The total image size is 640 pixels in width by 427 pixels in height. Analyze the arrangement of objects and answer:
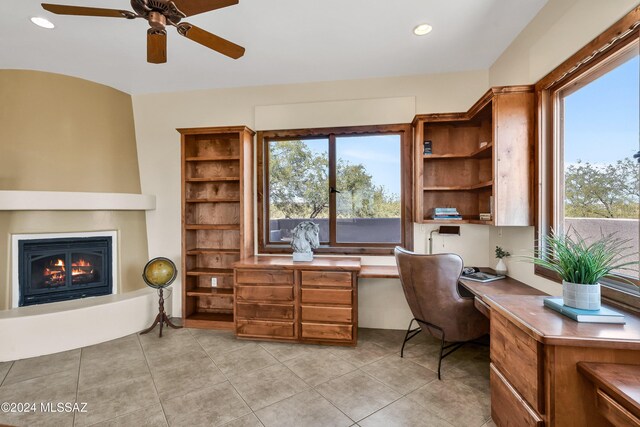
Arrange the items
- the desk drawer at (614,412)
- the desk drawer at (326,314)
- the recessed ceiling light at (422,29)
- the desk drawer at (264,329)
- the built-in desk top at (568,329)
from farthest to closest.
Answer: the desk drawer at (264,329) → the desk drawer at (326,314) → the recessed ceiling light at (422,29) → the built-in desk top at (568,329) → the desk drawer at (614,412)

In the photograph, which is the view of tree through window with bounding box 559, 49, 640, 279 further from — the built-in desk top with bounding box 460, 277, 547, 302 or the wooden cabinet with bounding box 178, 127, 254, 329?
the wooden cabinet with bounding box 178, 127, 254, 329

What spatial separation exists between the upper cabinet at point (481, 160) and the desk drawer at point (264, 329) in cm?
175

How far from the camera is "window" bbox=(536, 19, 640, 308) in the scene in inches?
58.6

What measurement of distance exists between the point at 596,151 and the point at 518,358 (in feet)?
4.44

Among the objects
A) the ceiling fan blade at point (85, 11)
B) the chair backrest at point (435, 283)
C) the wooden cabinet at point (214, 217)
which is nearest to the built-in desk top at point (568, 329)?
the chair backrest at point (435, 283)

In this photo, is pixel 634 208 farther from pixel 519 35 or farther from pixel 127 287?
pixel 127 287

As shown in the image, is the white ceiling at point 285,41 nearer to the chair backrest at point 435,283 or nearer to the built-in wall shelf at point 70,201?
the built-in wall shelf at point 70,201

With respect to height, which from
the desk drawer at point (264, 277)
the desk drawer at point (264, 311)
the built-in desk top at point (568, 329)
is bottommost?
the desk drawer at point (264, 311)

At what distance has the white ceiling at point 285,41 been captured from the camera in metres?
2.09

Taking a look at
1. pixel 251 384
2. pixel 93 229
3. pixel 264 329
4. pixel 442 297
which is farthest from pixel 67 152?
pixel 442 297

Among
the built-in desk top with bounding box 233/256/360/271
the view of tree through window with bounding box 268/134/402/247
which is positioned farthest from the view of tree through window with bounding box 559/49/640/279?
the built-in desk top with bounding box 233/256/360/271

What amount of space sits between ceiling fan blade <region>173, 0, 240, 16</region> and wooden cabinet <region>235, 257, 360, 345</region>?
209 cm

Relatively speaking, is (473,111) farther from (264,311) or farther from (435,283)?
(264,311)

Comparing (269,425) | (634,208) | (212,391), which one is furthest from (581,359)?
(212,391)
